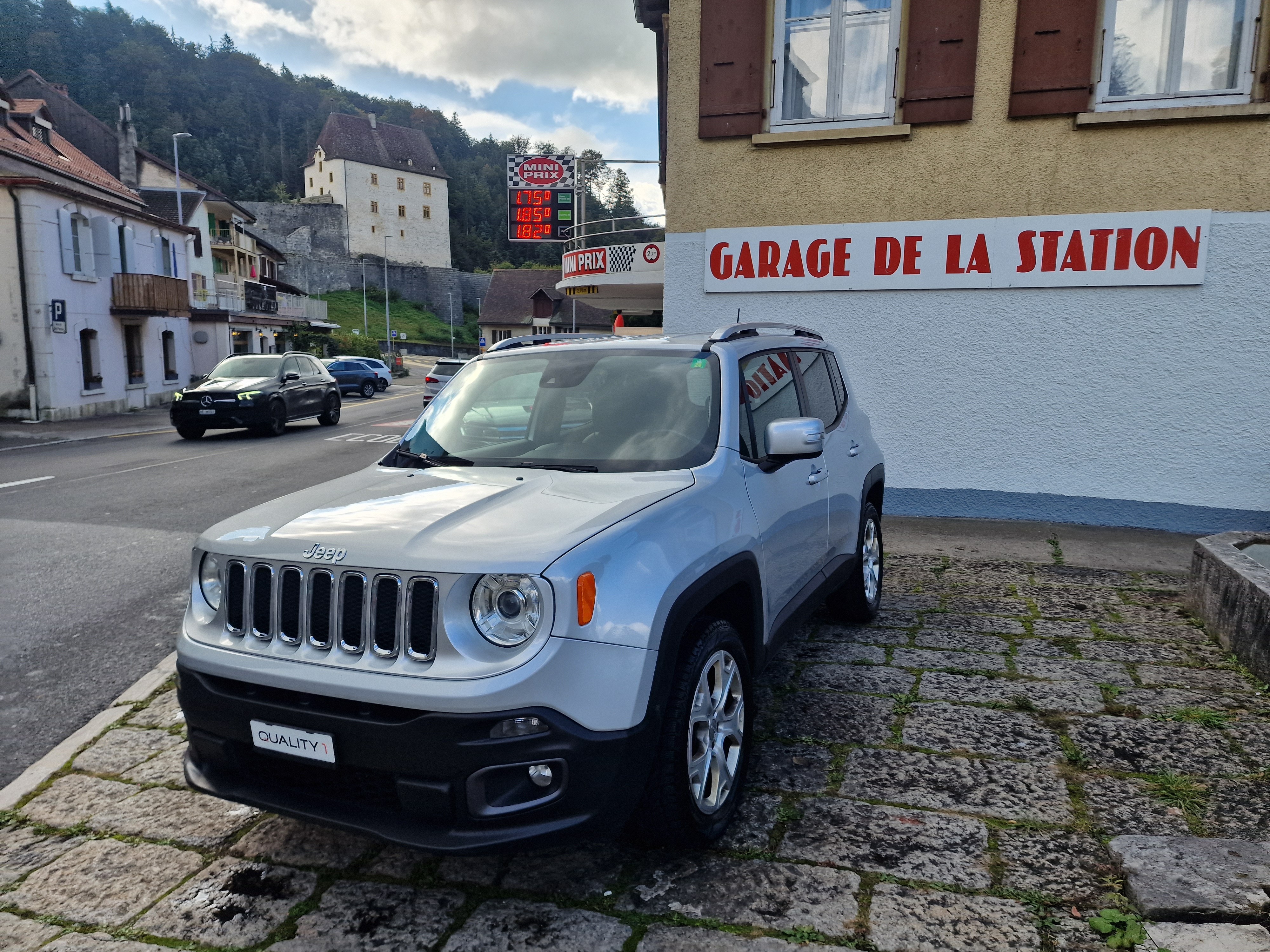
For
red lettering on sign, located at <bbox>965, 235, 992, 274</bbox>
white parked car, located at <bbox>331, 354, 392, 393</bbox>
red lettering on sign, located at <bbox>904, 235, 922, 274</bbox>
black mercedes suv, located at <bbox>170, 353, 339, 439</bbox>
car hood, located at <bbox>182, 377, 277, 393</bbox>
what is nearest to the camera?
red lettering on sign, located at <bbox>965, 235, 992, 274</bbox>

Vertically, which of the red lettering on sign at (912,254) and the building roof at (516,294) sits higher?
the building roof at (516,294)

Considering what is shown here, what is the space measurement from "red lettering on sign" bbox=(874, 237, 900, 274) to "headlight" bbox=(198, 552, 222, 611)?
750cm

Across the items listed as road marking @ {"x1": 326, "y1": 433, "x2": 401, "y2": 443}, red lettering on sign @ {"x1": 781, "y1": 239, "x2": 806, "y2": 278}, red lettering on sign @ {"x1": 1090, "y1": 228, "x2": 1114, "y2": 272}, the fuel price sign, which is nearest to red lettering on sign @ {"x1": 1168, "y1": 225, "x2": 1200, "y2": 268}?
red lettering on sign @ {"x1": 1090, "y1": 228, "x2": 1114, "y2": 272}

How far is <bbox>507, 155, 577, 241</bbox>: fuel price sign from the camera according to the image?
2658cm

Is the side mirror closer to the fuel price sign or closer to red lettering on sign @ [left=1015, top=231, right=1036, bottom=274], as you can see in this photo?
red lettering on sign @ [left=1015, top=231, right=1036, bottom=274]

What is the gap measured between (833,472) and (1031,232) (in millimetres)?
5200

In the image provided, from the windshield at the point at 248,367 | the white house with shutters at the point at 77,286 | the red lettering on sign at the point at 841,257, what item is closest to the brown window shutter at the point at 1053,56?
the red lettering on sign at the point at 841,257

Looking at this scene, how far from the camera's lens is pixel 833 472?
4.73 metres

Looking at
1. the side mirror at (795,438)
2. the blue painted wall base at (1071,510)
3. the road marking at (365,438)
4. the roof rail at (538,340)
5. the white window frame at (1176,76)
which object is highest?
the white window frame at (1176,76)

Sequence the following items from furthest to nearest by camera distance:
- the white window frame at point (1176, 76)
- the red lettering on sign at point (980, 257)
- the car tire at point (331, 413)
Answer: the car tire at point (331, 413) < the red lettering on sign at point (980, 257) < the white window frame at point (1176, 76)

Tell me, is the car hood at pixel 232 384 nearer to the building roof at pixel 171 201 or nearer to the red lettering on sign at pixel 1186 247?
the red lettering on sign at pixel 1186 247

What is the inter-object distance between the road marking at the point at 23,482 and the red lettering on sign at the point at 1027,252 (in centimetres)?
1212

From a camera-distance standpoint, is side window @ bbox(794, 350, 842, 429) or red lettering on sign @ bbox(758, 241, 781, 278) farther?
red lettering on sign @ bbox(758, 241, 781, 278)

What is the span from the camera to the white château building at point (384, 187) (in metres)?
105
